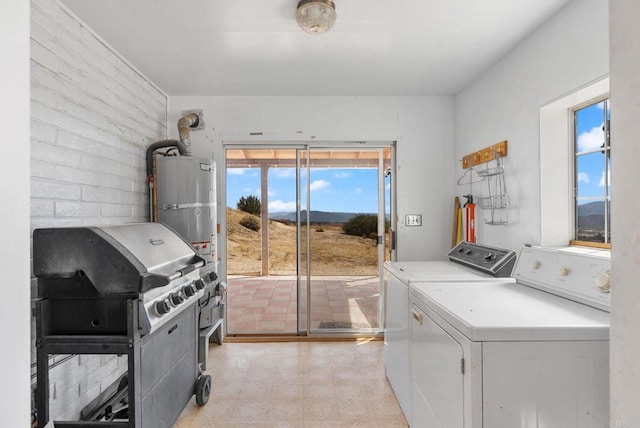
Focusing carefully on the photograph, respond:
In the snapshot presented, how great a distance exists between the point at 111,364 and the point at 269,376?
113 cm

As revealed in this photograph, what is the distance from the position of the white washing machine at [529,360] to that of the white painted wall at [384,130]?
189 centimetres

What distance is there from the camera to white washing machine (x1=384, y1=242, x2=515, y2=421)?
1960 mm

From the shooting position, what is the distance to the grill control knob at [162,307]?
1522mm

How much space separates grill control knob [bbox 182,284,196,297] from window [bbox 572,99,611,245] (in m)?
2.34

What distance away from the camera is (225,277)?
329 centimetres

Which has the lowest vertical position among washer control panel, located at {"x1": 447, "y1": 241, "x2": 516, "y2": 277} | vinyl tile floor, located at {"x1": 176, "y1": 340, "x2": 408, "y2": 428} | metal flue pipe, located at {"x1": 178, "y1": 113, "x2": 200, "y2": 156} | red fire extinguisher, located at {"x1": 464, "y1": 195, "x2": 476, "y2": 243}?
vinyl tile floor, located at {"x1": 176, "y1": 340, "x2": 408, "y2": 428}

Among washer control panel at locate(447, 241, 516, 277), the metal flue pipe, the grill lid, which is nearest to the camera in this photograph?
the grill lid

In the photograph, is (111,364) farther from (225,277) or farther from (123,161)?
(123,161)

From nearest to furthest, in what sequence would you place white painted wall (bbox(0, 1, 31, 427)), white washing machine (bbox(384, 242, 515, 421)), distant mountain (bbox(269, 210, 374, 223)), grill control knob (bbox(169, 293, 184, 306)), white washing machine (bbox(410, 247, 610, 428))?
1. white painted wall (bbox(0, 1, 31, 427))
2. white washing machine (bbox(410, 247, 610, 428))
3. grill control knob (bbox(169, 293, 184, 306))
4. white washing machine (bbox(384, 242, 515, 421))
5. distant mountain (bbox(269, 210, 374, 223))

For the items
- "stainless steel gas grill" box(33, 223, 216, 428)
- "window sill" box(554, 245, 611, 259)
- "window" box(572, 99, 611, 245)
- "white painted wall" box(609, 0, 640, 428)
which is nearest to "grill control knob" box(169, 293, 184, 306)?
"stainless steel gas grill" box(33, 223, 216, 428)

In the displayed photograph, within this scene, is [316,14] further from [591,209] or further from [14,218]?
[591,209]

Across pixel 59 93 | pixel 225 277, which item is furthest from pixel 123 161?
pixel 225 277

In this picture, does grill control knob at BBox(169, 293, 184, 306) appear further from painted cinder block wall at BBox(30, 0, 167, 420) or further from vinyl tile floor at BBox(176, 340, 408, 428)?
vinyl tile floor at BBox(176, 340, 408, 428)

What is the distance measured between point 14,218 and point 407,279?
182 centimetres
